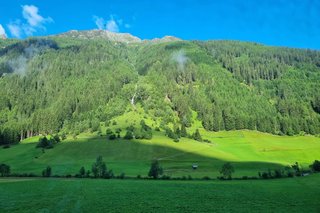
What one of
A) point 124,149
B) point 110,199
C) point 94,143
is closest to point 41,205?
point 110,199

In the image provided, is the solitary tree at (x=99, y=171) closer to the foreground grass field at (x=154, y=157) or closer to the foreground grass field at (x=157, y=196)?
the foreground grass field at (x=154, y=157)

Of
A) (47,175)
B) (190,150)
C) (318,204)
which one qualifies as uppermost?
(190,150)

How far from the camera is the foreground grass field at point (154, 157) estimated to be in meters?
139

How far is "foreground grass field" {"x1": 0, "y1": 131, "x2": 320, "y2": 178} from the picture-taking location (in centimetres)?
13912

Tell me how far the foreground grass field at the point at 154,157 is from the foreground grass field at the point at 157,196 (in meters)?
26.6

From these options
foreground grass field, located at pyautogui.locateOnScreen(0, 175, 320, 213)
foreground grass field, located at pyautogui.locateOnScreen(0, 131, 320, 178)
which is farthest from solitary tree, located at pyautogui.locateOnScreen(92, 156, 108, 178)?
foreground grass field, located at pyautogui.locateOnScreen(0, 175, 320, 213)

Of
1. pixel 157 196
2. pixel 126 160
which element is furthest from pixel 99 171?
pixel 157 196

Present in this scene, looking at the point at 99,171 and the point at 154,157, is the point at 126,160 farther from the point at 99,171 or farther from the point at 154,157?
the point at 99,171

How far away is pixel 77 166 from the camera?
148 m

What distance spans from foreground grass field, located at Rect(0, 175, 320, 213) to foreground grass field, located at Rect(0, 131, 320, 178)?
26560 millimetres

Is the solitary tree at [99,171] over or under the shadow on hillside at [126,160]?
under

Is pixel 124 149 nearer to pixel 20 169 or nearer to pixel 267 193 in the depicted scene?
pixel 20 169

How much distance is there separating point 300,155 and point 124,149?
283ft

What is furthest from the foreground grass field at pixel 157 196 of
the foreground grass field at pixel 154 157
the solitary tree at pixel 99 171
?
the foreground grass field at pixel 154 157
